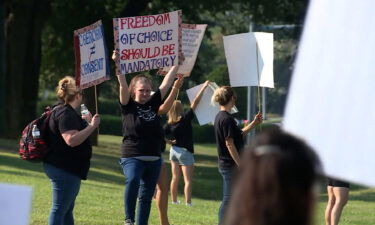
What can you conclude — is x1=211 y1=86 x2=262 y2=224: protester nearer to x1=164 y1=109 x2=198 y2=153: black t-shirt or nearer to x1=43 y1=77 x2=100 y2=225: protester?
x1=43 y1=77 x2=100 y2=225: protester

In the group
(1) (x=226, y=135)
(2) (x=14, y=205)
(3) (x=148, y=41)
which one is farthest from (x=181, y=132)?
(2) (x=14, y=205)

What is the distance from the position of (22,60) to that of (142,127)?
21.5 meters

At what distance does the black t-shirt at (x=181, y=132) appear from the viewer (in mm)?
13844

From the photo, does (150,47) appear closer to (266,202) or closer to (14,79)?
(266,202)

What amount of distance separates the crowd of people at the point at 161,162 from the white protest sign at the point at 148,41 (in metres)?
0.22

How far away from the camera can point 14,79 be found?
A: 1164 inches

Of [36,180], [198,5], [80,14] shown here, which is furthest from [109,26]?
[36,180]

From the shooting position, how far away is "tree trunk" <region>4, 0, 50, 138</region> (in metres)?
29.2

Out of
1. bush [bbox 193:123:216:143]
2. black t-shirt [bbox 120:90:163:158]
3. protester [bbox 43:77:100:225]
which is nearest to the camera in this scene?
protester [bbox 43:77:100:225]

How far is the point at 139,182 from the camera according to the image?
28.6 ft

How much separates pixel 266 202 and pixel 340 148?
0.39 m

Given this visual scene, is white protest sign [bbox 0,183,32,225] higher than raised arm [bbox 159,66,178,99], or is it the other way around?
raised arm [bbox 159,66,178,99]

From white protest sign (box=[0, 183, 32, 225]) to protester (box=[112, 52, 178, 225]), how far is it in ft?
17.1

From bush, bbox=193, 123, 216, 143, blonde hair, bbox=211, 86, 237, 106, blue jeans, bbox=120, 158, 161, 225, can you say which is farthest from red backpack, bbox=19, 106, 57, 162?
bush, bbox=193, 123, 216, 143
